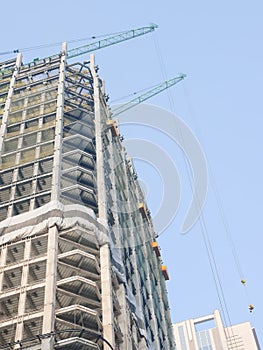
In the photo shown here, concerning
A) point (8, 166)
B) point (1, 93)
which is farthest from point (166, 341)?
point (1, 93)

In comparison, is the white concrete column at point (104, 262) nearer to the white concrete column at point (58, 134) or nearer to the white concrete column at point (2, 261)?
the white concrete column at point (58, 134)

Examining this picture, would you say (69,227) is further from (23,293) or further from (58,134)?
(58,134)

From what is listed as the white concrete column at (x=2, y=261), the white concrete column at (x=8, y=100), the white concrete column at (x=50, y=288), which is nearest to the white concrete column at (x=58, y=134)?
the white concrete column at (x=50, y=288)

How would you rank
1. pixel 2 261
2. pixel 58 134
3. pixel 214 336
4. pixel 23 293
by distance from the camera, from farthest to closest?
pixel 214 336 → pixel 58 134 → pixel 2 261 → pixel 23 293

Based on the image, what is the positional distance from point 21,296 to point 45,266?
412 centimetres

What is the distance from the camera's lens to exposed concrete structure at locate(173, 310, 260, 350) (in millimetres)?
184500

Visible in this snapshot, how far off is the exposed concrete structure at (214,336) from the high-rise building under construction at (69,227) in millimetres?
93965

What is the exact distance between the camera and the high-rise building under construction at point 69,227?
172 ft

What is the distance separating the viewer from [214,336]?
619 feet

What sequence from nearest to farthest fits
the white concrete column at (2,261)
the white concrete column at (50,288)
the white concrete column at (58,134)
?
the white concrete column at (50,288) → the white concrete column at (2,261) → the white concrete column at (58,134)

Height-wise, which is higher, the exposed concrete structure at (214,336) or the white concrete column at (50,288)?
the exposed concrete structure at (214,336)

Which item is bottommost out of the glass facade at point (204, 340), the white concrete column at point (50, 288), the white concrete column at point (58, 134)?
the white concrete column at point (50, 288)

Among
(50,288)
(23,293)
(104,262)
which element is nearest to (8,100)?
(104,262)

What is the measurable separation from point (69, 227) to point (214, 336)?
142 meters
